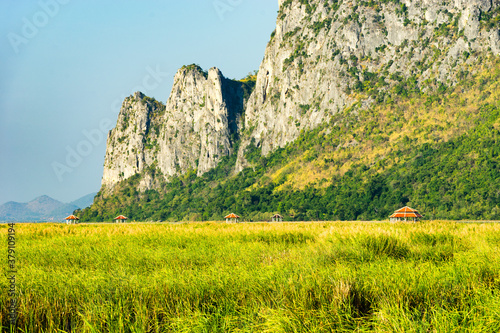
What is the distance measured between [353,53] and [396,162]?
54.5m

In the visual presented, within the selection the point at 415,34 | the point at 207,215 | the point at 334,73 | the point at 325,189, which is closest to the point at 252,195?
the point at 207,215

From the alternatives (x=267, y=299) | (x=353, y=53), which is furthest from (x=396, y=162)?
(x=267, y=299)

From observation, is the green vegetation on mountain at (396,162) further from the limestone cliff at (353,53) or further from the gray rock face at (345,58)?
the limestone cliff at (353,53)

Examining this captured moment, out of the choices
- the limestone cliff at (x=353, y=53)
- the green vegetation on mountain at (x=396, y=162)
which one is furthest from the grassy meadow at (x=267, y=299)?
the limestone cliff at (x=353, y=53)

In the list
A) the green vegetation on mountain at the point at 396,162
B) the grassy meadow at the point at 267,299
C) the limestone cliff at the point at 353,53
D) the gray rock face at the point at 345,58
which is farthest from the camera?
the gray rock face at the point at 345,58

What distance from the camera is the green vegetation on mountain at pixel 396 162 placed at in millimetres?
91750

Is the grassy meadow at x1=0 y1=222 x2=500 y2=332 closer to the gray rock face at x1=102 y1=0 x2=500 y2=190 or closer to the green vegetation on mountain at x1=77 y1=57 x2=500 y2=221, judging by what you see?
the green vegetation on mountain at x1=77 y1=57 x2=500 y2=221

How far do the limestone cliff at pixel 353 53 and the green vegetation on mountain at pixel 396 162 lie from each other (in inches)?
192

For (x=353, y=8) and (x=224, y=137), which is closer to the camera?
(x=353, y=8)

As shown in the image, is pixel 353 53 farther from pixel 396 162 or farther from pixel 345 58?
pixel 396 162

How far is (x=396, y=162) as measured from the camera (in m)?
112

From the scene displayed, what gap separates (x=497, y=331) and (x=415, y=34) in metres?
148

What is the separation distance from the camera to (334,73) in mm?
148250

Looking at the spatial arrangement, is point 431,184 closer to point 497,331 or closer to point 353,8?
point 353,8
